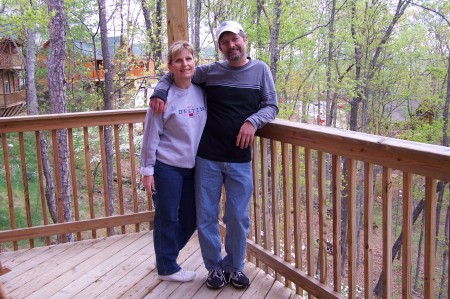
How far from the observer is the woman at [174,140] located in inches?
93.4

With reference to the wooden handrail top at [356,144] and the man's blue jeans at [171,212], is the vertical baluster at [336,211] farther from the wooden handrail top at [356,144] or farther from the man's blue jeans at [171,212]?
the man's blue jeans at [171,212]

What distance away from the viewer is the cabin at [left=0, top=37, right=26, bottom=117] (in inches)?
466

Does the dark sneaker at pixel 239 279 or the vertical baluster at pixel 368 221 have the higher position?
the vertical baluster at pixel 368 221

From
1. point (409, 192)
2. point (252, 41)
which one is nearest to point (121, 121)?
point (409, 192)

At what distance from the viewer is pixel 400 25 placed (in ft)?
36.8

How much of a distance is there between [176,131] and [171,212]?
0.49m

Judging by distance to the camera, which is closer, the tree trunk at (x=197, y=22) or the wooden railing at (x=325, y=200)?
the wooden railing at (x=325, y=200)

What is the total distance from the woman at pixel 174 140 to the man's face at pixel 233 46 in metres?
0.22

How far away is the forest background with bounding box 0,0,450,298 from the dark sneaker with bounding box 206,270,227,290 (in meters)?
7.66

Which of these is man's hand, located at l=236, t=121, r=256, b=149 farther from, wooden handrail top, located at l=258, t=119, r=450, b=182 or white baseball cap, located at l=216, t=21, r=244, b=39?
white baseball cap, located at l=216, t=21, r=244, b=39

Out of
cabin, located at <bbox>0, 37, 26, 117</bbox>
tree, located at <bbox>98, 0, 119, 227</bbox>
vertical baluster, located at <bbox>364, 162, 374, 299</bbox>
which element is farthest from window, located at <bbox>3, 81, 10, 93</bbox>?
vertical baluster, located at <bbox>364, 162, 374, 299</bbox>

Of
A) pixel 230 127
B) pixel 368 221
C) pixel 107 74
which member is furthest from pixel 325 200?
pixel 107 74

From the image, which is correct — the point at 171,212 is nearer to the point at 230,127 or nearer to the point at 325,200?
the point at 230,127

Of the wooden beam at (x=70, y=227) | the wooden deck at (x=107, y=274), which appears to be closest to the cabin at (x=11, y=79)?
the wooden beam at (x=70, y=227)
